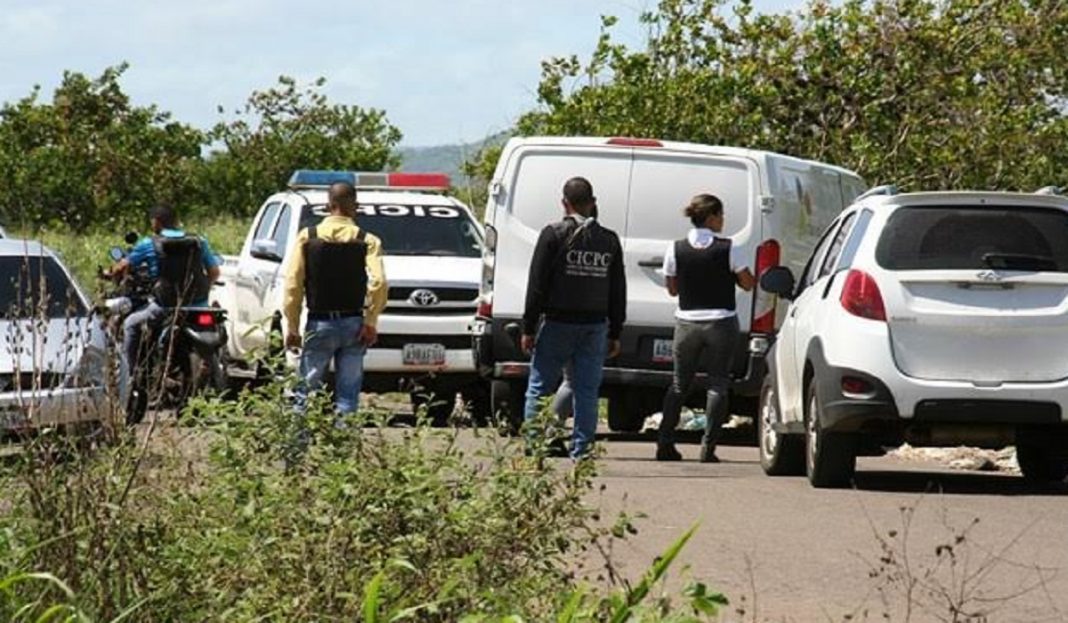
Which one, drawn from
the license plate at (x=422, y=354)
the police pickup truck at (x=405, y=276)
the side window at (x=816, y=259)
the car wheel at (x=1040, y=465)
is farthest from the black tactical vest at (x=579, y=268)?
the license plate at (x=422, y=354)

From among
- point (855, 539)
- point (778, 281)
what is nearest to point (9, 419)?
point (855, 539)

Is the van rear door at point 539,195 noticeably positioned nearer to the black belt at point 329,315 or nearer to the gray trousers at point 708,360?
the gray trousers at point 708,360

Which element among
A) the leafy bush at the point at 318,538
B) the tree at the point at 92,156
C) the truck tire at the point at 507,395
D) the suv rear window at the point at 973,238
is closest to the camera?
the leafy bush at the point at 318,538

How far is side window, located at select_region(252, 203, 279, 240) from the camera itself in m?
24.4

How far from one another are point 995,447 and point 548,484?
7626 mm

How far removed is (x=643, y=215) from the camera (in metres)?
19.9

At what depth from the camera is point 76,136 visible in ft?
211

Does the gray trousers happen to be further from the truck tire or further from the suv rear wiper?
the suv rear wiper

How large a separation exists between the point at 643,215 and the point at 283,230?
474 cm

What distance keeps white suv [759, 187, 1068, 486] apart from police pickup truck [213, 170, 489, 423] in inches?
243

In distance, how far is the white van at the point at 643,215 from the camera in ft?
64.9

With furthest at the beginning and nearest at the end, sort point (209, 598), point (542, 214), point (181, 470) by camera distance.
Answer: point (542, 214) < point (181, 470) < point (209, 598)

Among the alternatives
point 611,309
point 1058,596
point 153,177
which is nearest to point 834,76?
point 611,309

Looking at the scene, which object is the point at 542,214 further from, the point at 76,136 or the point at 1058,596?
the point at 76,136
